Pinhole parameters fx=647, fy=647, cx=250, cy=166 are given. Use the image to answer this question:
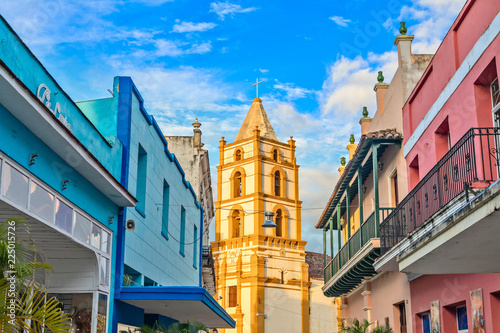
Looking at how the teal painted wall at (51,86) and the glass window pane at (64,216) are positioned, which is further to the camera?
the glass window pane at (64,216)

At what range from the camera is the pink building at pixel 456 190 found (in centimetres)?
823

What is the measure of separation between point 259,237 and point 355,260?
35.2 meters

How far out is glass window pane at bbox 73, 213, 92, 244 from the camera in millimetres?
10648

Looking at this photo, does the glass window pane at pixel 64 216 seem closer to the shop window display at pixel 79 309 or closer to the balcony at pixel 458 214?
the shop window display at pixel 79 309

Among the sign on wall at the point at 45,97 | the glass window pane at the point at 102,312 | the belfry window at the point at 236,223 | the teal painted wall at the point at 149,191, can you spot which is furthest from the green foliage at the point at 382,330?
the belfry window at the point at 236,223

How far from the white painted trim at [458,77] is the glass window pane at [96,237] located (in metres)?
6.93

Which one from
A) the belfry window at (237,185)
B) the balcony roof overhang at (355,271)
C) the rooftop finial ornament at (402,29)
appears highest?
the belfry window at (237,185)

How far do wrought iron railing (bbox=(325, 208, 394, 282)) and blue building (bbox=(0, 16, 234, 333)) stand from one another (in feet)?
13.8

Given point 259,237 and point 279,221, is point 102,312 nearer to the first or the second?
point 259,237

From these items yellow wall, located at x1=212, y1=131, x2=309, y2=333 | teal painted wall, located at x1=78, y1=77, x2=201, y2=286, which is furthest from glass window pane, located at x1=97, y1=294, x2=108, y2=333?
yellow wall, located at x1=212, y1=131, x2=309, y2=333

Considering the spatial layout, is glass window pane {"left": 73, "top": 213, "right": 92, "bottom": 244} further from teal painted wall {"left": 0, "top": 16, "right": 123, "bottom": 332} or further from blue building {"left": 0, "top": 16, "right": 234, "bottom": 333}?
teal painted wall {"left": 0, "top": 16, "right": 123, "bottom": 332}

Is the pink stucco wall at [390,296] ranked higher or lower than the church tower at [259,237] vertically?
lower

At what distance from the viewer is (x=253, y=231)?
175 ft

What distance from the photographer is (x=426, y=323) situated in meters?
14.6
